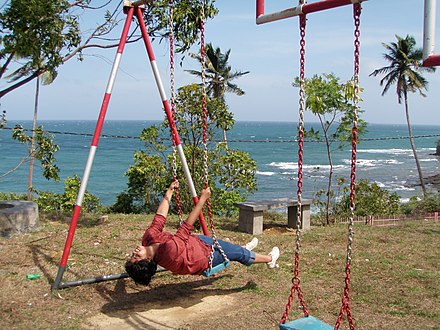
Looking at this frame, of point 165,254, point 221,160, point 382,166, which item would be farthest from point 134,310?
point 382,166

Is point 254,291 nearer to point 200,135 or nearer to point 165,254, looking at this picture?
point 165,254

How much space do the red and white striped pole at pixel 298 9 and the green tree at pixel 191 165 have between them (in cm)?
453

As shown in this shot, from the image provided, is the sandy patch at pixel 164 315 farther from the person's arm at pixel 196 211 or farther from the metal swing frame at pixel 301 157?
the metal swing frame at pixel 301 157

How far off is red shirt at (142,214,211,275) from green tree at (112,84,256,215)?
4388 millimetres

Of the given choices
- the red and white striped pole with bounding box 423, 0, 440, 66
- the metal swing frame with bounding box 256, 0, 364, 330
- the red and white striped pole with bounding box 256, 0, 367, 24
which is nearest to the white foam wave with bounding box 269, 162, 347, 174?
the red and white striped pole with bounding box 256, 0, 367, 24

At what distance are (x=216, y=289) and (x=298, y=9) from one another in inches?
119

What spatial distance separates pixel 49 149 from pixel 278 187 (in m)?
26.4

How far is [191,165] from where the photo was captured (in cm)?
978

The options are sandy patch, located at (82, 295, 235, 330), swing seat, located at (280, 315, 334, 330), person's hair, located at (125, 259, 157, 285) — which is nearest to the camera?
swing seat, located at (280, 315, 334, 330)

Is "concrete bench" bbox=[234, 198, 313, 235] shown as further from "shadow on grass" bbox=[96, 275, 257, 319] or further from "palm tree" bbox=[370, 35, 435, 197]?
"palm tree" bbox=[370, 35, 435, 197]

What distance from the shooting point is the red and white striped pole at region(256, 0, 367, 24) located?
12.2ft

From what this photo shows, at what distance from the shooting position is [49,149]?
26.7 ft

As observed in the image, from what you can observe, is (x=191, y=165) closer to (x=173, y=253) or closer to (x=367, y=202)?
(x=367, y=202)

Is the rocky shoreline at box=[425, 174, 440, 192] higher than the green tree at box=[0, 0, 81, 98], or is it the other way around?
the green tree at box=[0, 0, 81, 98]
